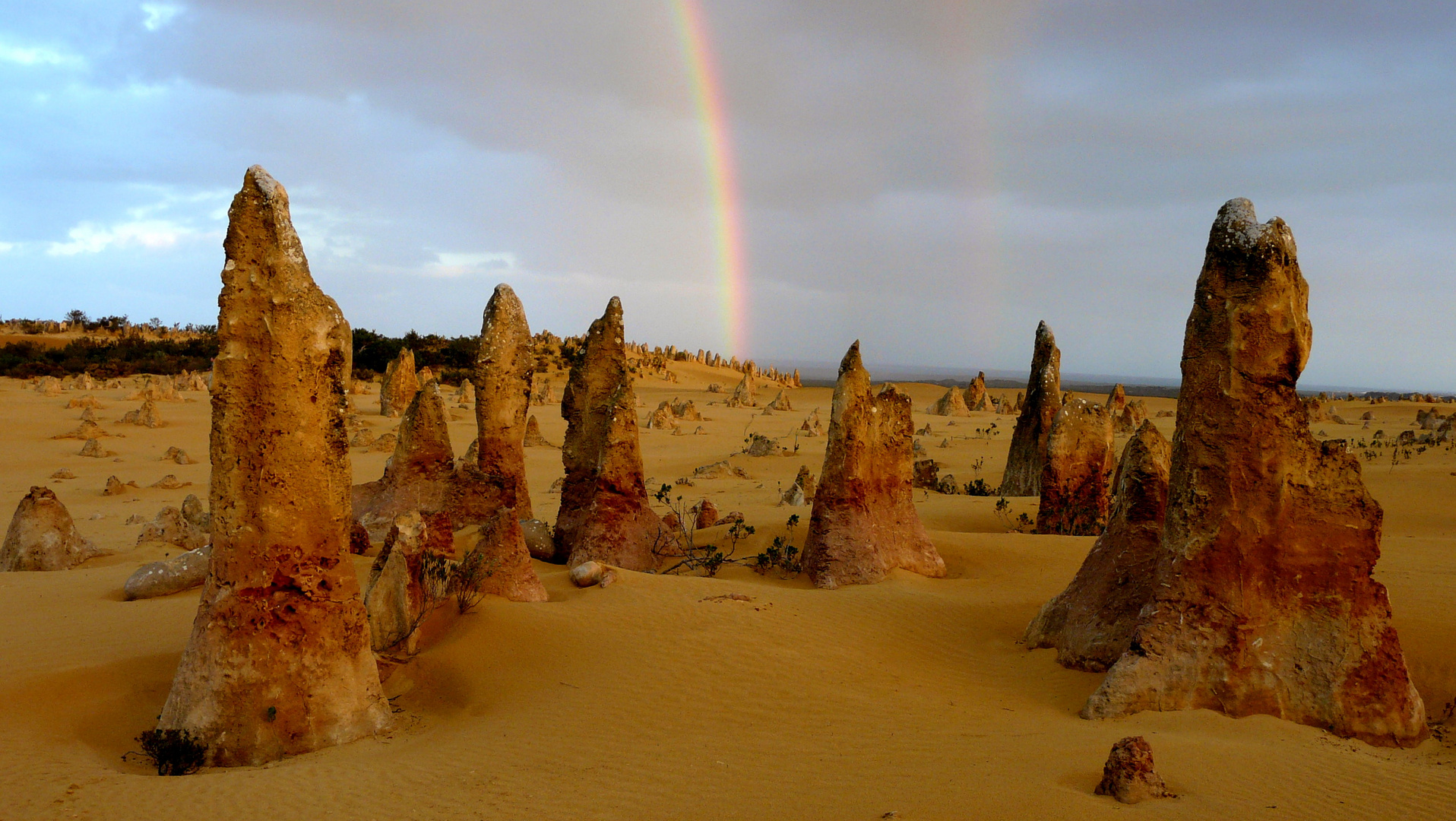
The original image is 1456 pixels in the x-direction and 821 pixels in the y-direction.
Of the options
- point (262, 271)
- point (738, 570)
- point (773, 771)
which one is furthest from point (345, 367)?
point (738, 570)

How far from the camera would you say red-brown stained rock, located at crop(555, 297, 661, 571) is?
34.1ft

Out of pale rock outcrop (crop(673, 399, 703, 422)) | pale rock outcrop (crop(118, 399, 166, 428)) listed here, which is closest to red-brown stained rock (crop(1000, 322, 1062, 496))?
pale rock outcrop (crop(673, 399, 703, 422))

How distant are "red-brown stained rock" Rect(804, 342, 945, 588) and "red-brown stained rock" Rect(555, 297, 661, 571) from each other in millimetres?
2059

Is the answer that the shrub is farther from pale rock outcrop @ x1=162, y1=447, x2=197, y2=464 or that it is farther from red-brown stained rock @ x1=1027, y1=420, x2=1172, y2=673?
pale rock outcrop @ x1=162, y1=447, x2=197, y2=464

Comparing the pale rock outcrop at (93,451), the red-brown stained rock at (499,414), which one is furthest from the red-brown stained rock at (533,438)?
the red-brown stained rock at (499,414)

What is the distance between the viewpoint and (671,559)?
11.0m

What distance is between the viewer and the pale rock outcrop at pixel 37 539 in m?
10.0

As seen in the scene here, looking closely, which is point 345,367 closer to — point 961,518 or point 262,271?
point 262,271

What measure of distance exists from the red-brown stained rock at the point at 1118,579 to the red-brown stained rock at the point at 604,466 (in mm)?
4819

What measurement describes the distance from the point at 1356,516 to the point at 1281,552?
49 centimetres

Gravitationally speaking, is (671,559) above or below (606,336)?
below

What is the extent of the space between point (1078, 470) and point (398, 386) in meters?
20.1

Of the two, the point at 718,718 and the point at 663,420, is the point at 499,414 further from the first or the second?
the point at 663,420

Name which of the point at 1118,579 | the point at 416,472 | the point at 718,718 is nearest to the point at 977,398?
the point at 416,472
